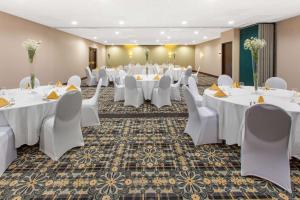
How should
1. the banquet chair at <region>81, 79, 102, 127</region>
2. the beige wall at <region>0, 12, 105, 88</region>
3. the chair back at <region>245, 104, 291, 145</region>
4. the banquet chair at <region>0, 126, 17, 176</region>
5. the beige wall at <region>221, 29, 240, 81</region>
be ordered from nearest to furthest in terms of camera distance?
the chair back at <region>245, 104, 291, 145</region>
the banquet chair at <region>0, 126, 17, 176</region>
the banquet chair at <region>81, 79, 102, 127</region>
the beige wall at <region>0, 12, 105, 88</region>
the beige wall at <region>221, 29, 240, 81</region>

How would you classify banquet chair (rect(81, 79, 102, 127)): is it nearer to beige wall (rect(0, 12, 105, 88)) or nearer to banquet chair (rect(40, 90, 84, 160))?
banquet chair (rect(40, 90, 84, 160))

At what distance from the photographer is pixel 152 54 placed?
23.7 metres

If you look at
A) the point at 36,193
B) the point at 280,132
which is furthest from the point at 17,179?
the point at 280,132

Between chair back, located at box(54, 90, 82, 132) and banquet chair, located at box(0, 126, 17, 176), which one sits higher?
chair back, located at box(54, 90, 82, 132)

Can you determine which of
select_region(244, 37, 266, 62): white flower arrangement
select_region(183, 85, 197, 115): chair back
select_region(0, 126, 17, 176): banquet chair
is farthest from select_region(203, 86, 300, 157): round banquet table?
select_region(0, 126, 17, 176): banquet chair

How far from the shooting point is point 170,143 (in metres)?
3.98

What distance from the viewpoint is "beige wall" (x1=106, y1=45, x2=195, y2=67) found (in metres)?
23.7

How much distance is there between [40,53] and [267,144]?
32.4 ft

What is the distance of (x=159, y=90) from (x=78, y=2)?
3.05 meters

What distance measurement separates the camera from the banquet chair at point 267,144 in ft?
7.72

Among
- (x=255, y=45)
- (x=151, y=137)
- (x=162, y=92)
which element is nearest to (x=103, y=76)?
(x=162, y=92)

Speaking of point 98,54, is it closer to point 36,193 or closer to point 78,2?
point 78,2

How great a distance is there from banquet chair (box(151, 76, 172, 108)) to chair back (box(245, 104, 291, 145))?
4082mm

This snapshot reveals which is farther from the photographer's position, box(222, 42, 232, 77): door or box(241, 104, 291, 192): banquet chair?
box(222, 42, 232, 77): door
